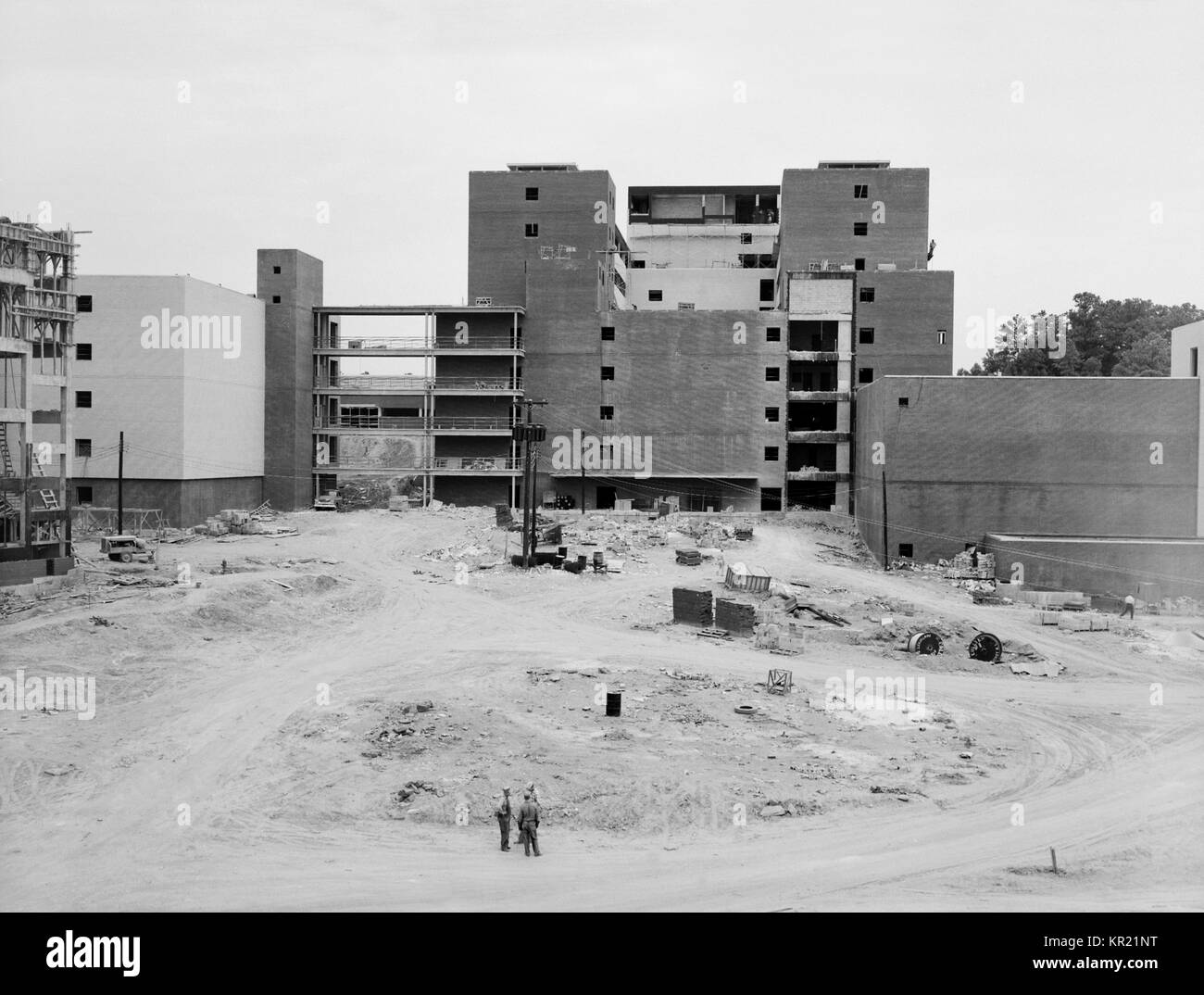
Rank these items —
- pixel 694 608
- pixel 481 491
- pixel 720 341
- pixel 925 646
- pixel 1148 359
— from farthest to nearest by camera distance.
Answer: pixel 1148 359
pixel 481 491
pixel 720 341
pixel 694 608
pixel 925 646

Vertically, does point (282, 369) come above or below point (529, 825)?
above

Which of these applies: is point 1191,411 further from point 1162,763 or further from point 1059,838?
→ point 1059,838

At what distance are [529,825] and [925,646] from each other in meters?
19.6

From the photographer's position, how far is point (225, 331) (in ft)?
199

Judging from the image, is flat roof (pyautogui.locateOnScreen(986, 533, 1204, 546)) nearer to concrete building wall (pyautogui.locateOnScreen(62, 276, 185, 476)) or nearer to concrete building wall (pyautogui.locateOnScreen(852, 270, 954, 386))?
concrete building wall (pyautogui.locateOnScreen(852, 270, 954, 386))

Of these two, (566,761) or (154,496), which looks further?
(154,496)

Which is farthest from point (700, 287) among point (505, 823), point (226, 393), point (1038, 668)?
point (505, 823)

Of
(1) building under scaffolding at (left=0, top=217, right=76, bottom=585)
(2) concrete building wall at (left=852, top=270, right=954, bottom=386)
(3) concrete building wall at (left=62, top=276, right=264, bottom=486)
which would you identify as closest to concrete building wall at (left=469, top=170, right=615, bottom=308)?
(2) concrete building wall at (left=852, top=270, right=954, bottom=386)

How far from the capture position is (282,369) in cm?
6612

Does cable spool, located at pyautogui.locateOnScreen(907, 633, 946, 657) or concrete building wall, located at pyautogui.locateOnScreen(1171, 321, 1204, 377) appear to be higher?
concrete building wall, located at pyautogui.locateOnScreen(1171, 321, 1204, 377)

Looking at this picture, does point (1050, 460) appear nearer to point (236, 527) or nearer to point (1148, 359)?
point (1148, 359)

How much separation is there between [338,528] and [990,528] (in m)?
32.5

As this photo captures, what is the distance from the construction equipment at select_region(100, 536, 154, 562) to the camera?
A: 42.9 m

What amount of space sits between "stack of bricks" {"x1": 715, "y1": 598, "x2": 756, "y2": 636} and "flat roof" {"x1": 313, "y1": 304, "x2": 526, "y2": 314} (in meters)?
36.9
